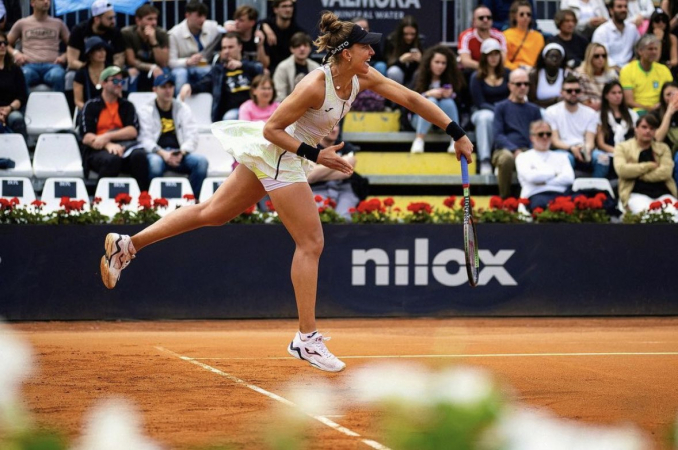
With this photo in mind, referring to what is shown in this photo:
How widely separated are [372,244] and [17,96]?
4.82 m

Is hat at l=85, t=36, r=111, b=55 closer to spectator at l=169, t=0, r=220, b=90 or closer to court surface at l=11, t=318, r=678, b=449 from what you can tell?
spectator at l=169, t=0, r=220, b=90

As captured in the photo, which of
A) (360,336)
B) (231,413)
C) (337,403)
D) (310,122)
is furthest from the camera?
(360,336)

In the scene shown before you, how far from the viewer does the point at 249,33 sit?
12.6m

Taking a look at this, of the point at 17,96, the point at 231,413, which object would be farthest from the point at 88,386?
the point at 17,96

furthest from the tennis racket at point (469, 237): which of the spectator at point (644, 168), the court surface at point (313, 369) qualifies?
the spectator at point (644, 168)

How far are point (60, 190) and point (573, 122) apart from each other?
6321 mm

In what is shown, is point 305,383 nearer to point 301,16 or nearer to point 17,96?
point 17,96

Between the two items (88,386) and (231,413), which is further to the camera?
(88,386)

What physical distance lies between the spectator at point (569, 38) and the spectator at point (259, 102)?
4.25 metres

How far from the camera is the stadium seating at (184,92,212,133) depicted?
12242 mm

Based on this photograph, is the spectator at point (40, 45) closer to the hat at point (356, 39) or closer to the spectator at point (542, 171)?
the spectator at point (542, 171)

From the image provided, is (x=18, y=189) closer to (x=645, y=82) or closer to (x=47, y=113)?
(x=47, y=113)

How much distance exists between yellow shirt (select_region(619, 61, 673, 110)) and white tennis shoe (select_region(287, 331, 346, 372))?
878 cm

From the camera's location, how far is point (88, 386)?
17.6 ft
